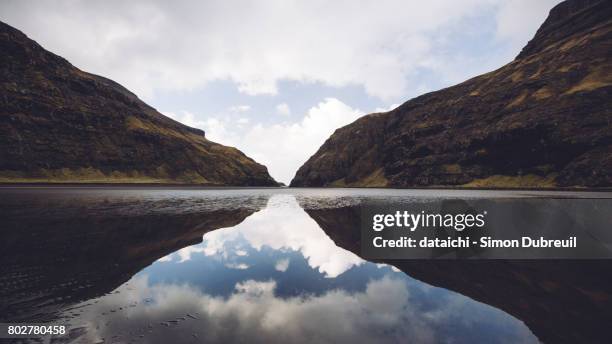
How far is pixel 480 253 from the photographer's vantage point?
15.7 meters

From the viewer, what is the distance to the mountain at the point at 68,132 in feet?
375

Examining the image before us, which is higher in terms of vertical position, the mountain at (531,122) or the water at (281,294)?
the mountain at (531,122)

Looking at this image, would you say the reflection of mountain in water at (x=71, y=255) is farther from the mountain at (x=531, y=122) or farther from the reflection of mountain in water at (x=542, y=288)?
the mountain at (x=531, y=122)

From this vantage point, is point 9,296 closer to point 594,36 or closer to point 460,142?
point 460,142

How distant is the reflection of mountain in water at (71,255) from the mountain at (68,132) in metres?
121

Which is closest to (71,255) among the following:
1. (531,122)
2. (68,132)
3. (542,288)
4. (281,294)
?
(281,294)

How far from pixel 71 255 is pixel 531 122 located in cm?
15179

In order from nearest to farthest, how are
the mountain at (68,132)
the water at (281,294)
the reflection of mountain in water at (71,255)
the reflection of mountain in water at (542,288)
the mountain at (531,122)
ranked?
the water at (281,294)
the reflection of mountain in water at (542,288)
the reflection of mountain in water at (71,255)
the mountain at (531,122)
the mountain at (68,132)

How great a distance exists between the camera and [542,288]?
9.73 meters

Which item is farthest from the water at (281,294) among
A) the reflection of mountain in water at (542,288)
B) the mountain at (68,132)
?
the mountain at (68,132)

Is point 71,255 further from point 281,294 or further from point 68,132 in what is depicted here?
point 68,132

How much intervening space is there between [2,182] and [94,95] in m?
71.6

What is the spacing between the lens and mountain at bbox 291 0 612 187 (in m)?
106

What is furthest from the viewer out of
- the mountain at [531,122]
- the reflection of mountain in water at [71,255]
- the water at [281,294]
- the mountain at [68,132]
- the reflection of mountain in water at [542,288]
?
the mountain at [68,132]
